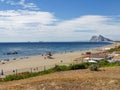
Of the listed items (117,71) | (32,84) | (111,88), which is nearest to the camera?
(111,88)

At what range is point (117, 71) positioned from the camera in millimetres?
20984

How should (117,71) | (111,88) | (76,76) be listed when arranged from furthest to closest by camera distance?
1. (117,71)
2. (76,76)
3. (111,88)

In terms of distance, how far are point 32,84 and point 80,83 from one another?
9.36ft

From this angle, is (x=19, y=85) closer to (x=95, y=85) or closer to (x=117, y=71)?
(x=95, y=85)

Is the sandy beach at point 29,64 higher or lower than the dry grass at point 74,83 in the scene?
lower

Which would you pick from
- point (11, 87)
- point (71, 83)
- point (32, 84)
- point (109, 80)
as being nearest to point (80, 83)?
point (71, 83)

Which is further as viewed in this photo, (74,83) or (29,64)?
(29,64)

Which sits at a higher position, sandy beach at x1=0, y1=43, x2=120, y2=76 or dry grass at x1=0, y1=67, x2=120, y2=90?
dry grass at x1=0, y1=67, x2=120, y2=90

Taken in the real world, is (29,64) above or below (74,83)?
below

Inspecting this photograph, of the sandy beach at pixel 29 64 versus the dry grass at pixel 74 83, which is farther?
the sandy beach at pixel 29 64

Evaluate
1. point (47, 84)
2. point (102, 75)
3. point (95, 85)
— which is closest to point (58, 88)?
point (47, 84)

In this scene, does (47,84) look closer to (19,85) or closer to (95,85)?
(19,85)

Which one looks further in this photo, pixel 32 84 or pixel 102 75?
pixel 102 75

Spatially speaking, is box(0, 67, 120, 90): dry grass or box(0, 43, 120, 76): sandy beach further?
box(0, 43, 120, 76): sandy beach
